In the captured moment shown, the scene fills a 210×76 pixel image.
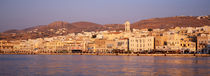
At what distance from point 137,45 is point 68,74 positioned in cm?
5910

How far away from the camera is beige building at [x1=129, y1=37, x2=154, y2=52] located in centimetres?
8500

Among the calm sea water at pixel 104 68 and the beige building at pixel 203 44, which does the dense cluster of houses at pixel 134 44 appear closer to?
the beige building at pixel 203 44

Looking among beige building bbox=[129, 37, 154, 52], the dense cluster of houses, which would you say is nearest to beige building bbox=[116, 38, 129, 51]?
the dense cluster of houses

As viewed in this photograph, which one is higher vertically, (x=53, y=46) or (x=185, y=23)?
(x=185, y=23)

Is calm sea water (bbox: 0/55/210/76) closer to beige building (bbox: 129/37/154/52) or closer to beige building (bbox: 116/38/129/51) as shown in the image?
beige building (bbox: 129/37/154/52)

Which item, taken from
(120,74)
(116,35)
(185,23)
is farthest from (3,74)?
(185,23)

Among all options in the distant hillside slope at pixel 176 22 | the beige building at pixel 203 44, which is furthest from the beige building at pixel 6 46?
the distant hillside slope at pixel 176 22

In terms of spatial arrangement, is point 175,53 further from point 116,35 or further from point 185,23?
point 185,23

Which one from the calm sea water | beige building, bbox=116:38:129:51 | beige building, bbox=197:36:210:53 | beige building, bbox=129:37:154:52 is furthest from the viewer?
beige building, bbox=116:38:129:51

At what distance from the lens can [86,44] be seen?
4267 inches

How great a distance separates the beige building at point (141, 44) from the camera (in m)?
85.0

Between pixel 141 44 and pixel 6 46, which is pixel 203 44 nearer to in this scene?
pixel 141 44

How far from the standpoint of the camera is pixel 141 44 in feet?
287

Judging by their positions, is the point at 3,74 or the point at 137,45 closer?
the point at 3,74
